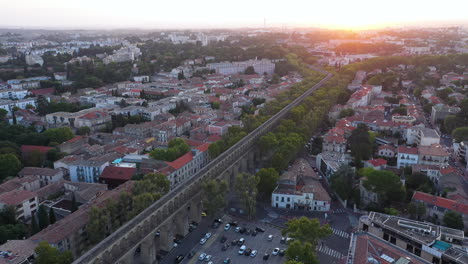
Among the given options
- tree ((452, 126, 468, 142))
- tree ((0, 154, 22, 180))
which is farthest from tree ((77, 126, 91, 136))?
tree ((452, 126, 468, 142))

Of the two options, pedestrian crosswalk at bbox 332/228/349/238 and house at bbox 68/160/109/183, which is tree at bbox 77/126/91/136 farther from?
pedestrian crosswalk at bbox 332/228/349/238

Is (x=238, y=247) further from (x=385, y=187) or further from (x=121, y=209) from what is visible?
(x=385, y=187)

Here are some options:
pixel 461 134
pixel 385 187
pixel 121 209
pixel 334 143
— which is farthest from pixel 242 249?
pixel 461 134

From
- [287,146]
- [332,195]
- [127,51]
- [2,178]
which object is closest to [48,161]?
[2,178]

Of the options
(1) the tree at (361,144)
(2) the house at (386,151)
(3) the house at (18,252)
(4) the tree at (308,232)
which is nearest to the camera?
(3) the house at (18,252)

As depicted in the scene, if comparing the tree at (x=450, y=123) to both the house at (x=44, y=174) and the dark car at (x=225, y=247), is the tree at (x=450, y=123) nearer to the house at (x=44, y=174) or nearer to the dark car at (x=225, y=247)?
the dark car at (x=225, y=247)

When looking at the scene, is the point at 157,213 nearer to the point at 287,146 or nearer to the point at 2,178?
the point at 287,146

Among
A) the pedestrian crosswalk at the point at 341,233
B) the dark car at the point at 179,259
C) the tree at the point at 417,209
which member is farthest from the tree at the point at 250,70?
the dark car at the point at 179,259
